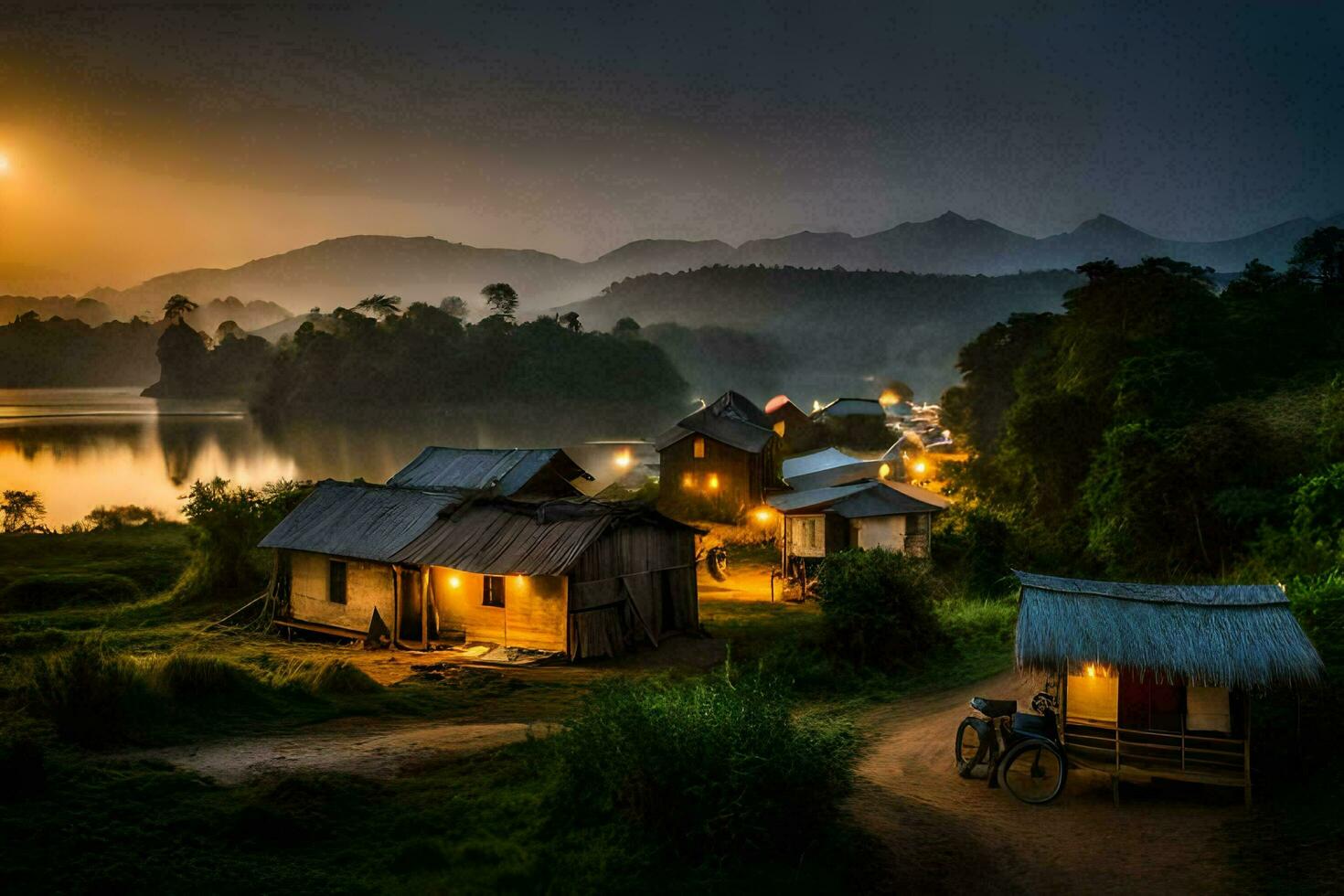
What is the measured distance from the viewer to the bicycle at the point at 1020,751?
39.0 feet

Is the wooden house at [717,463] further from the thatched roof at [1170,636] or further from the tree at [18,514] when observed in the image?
the tree at [18,514]

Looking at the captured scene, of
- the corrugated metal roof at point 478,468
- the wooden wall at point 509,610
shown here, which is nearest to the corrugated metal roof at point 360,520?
the wooden wall at point 509,610

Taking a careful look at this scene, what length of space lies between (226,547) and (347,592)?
26.8ft

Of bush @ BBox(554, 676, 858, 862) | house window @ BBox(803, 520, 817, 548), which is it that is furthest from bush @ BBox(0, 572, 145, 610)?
bush @ BBox(554, 676, 858, 862)

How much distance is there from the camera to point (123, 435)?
101 meters

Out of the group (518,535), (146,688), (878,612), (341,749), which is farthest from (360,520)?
(878,612)

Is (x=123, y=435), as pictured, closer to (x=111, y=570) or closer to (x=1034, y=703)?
(x=111, y=570)

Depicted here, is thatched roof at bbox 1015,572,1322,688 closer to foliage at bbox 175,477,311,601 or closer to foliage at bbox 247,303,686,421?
foliage at bbox 175,477,311,601

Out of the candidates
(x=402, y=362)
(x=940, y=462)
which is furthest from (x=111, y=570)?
(x=402, y=362)

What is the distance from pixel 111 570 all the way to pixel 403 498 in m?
15.1

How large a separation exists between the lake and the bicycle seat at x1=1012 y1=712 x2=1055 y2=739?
189 ft

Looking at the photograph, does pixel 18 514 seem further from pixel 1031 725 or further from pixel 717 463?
pixel 1031 725

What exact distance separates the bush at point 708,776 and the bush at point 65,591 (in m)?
27.0

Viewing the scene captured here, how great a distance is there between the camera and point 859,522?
34.1 m
